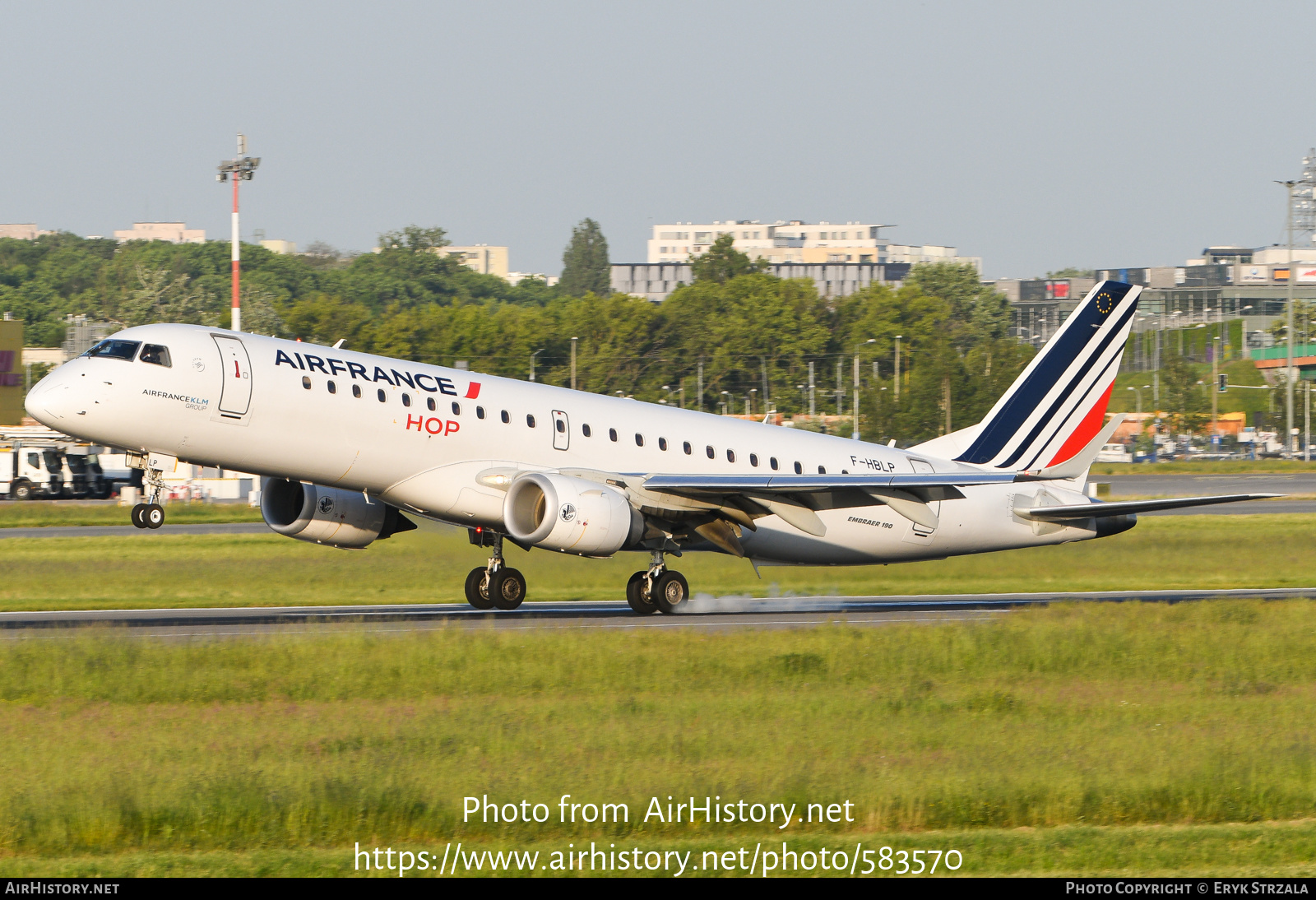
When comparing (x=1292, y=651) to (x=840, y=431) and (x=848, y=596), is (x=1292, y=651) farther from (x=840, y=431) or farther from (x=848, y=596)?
(x=840, y=431)

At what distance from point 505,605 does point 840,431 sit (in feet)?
272

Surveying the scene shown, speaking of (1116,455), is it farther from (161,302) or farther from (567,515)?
(161,302)

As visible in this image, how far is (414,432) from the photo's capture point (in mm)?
25656

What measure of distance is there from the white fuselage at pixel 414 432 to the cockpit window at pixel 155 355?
3.9 inches

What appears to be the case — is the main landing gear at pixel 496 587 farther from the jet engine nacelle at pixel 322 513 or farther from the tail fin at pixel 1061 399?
the tail fin at pixel 1061 399

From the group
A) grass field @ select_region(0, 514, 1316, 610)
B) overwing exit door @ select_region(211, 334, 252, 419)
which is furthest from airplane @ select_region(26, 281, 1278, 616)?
grass field @ select_region(0, 514, 1316, 610)

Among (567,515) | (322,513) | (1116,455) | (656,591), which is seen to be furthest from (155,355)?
(1116,455)

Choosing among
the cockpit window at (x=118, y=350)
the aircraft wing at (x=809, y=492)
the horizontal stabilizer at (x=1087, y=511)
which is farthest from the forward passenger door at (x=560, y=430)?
the horizontal stabilizer at (x=1087, y=511)

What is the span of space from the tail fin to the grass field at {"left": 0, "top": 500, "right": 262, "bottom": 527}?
3541cm

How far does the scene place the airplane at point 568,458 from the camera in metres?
24.1

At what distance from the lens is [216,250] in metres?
193

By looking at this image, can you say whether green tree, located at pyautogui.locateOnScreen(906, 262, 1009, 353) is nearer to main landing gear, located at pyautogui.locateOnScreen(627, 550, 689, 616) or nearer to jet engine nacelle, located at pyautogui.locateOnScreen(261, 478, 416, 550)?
main landing gear, located at pyautogui.locateOnScreen(627, 550, 689, 616)

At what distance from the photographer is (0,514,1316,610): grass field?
30562 mm

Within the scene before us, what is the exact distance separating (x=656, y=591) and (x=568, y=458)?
9.96 feet
